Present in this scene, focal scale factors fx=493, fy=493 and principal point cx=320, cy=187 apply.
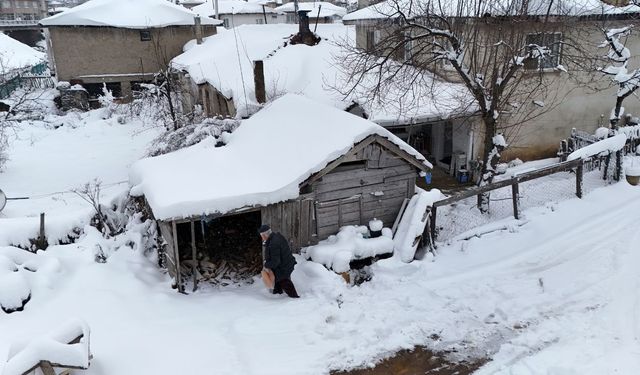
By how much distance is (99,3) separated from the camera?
100ft

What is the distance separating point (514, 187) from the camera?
11711mm

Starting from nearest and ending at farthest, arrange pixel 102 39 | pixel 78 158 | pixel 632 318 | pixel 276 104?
pixel 632 318, pixel 276 104, pixel 78 158, pixel 102 39

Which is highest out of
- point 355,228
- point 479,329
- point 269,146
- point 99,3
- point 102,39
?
point 99,3

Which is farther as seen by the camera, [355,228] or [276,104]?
[276,104]

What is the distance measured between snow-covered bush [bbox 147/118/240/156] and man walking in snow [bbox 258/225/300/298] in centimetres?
435

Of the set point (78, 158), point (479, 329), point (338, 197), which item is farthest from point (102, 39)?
point (479, 329)

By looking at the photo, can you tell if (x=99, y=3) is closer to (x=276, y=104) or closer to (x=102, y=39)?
(x=102, y=39)

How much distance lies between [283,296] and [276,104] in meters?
5.89

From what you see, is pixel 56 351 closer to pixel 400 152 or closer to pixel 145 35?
pixel 400 152

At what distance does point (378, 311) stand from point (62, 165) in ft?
51.6

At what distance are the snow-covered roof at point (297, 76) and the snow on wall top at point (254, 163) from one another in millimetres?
2699

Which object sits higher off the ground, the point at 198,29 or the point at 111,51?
the point at 198,29

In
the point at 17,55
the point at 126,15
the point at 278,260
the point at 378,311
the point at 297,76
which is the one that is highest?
the point at 126,15

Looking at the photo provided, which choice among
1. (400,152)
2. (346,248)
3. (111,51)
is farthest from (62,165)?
(400,152)
